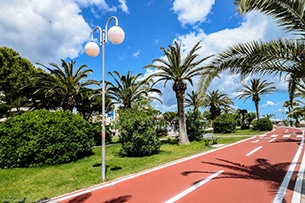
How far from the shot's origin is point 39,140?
11.9 meters

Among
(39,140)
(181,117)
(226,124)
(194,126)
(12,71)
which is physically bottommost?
(39,140)

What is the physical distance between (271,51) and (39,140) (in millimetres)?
11194

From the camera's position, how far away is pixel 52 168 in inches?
445

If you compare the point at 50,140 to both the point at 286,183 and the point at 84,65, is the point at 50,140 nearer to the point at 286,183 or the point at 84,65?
the point at 286,183

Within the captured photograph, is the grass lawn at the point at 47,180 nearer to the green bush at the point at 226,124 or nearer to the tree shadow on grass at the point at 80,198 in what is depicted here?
the tree shadow on grass at the point at 80,198

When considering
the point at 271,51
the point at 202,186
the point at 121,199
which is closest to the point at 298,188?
the point at 202,186

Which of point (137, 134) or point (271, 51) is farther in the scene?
point (137, 134)

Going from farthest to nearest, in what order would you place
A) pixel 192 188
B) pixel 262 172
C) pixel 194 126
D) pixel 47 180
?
pixel 194 126 < pixel 47 180 < pixel 262 172 < pixel 192 188

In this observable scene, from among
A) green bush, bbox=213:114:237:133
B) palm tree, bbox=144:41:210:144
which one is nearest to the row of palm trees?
palm tree, bbox=144:41:210:144

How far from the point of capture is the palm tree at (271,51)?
236 inches

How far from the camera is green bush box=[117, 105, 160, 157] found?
14391 millimetres

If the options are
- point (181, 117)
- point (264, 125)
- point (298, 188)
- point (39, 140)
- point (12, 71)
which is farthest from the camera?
point (264, 125)

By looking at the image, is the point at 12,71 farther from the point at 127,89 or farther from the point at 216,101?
the point at 216,101

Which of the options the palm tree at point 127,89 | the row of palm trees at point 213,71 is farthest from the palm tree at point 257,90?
the palm tree at point 127,89
